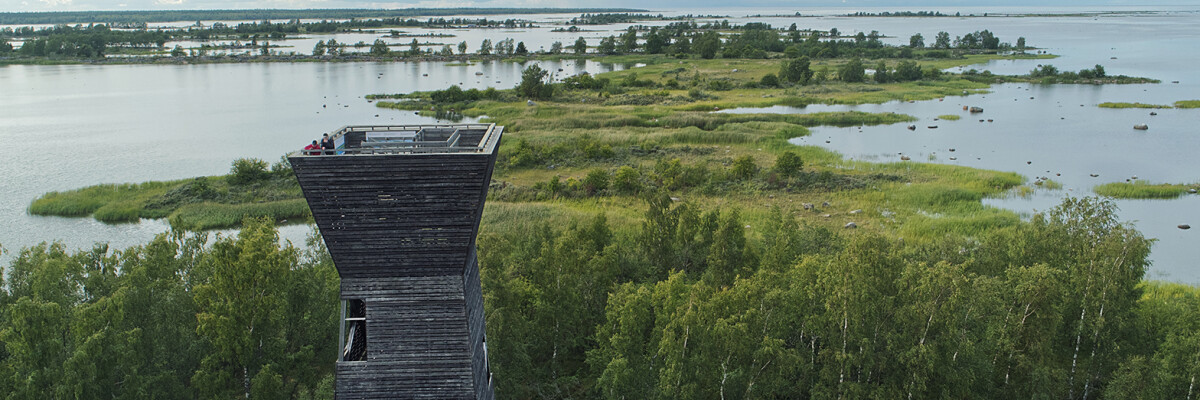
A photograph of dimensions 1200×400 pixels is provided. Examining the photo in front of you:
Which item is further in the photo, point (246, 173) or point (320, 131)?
point (320, 131)

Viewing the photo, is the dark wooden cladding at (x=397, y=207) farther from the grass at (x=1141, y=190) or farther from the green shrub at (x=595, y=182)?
the grass at (x=1141, y=190)

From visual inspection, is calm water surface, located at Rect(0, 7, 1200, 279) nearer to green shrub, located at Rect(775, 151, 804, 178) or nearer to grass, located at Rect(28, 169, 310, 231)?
grass, located at Rect(28, 169, 310, 231)

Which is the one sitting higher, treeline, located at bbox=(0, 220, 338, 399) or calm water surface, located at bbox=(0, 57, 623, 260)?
calm water surface, located at bbox=(0, 57, 623, 260)

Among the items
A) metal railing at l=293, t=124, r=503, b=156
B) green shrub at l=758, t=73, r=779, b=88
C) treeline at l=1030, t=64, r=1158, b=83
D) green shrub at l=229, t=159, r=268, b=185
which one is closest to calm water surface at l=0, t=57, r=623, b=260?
green shrub at l=229, t=159, r=268, b=185

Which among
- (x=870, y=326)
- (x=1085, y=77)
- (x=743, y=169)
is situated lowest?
(x=870, y=326)

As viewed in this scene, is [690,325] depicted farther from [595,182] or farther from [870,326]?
[595,182]

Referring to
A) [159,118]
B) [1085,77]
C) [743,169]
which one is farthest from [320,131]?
[1085,77]

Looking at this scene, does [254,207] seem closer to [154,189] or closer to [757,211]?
[154,189]
